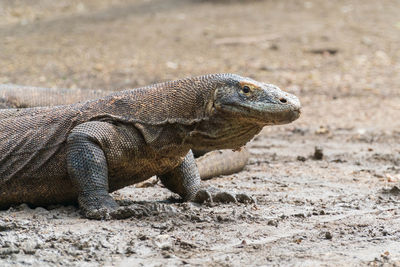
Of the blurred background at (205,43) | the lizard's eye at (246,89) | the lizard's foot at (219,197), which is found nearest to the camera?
the lizard's eye at (246,89)

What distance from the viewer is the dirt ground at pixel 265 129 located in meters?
3.71

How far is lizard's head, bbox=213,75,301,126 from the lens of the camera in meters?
4.15

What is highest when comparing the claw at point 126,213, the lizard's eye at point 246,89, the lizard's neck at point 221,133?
the lizard's eye at point 246,89

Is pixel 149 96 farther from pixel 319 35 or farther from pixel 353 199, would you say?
pixel 319 35

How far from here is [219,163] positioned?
5.99m

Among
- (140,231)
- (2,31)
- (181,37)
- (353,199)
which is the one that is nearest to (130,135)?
(140,231)

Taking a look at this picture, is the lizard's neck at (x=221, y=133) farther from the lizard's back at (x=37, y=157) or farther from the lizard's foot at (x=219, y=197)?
the lizard's back at (x=37, y=157)

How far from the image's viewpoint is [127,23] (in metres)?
14.4

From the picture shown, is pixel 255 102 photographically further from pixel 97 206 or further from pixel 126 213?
pixel 97 206

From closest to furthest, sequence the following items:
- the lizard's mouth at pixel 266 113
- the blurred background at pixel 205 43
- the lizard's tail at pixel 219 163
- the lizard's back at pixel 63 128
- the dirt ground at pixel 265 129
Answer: the dirt ground at pixel 265 129 < the lizard's mouth at pixel 266 113 < the lizard's back at pixel 63 128 < the lizard's tail at pixel 219 163 < the blurred background at pixel 205 43

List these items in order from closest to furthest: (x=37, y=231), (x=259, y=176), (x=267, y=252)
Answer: (x=267, y=252), (x=37, y=231), (x=259, y=176)

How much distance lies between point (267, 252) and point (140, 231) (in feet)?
2.39

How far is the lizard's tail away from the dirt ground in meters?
0.09

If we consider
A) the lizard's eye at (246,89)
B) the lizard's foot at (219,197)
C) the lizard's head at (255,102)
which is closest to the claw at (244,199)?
the lizard's foot at (219,197)
